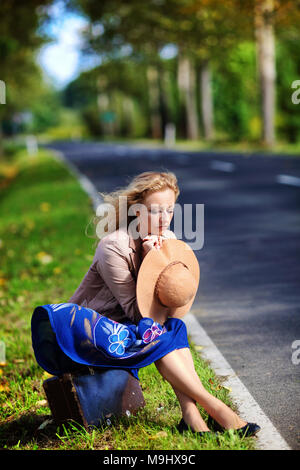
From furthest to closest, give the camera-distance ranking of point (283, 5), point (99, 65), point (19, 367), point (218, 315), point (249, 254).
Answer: point (99, 65), point (283, 5), point (249, 254), point (218, 315), point (19, 367)

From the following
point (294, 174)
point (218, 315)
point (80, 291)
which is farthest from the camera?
point (294, 174)

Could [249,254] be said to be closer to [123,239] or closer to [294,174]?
[123,239]

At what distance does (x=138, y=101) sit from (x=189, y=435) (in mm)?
70929

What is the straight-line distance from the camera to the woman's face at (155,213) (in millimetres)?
3596

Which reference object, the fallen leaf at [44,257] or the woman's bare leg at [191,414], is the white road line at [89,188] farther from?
the woman's bare leg at [191,414]

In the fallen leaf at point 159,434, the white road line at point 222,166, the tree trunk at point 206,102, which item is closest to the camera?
the fallen leaf at point 159,434

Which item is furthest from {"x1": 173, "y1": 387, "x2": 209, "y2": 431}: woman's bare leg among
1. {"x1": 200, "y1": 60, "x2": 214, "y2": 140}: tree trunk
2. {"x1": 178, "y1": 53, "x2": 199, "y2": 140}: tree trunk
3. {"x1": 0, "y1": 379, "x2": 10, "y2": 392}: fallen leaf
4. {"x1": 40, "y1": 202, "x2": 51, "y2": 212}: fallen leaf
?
{"x1": 178, "y1": 53, "x2": 199, "y2": 140}: tree trunk

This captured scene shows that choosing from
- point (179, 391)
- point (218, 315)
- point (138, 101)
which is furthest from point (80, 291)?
point (138, 101)

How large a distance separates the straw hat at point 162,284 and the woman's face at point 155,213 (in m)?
0.13

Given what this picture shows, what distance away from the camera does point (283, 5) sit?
25188 millimetres

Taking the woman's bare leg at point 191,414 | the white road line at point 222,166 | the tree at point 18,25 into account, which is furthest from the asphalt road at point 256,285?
the tree at point 18,25

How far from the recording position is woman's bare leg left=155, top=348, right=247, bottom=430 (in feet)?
10.5

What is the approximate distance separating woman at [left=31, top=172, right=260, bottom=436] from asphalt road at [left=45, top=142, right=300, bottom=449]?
16.7 inches

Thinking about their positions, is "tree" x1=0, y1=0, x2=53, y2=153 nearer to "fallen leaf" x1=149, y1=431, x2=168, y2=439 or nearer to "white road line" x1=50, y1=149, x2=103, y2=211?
"white road line" x1=50, y1=149, x2=103, y2=211
